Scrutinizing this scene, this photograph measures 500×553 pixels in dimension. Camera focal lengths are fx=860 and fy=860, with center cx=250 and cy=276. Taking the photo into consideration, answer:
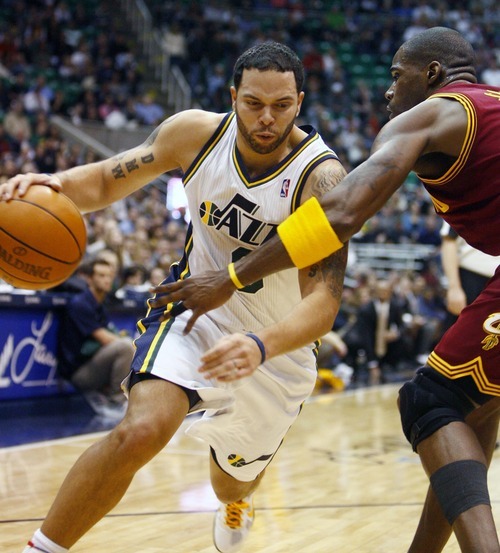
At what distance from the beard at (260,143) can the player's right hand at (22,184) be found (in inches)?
31.1

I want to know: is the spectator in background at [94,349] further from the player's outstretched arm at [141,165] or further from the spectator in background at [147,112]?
the spectator in background at [147,112]

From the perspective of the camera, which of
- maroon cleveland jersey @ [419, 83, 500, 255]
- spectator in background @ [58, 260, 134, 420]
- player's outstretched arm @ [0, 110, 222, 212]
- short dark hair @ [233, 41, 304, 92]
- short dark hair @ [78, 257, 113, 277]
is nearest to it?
maroon cleveland jersey @ [419, 83, 500, 255]

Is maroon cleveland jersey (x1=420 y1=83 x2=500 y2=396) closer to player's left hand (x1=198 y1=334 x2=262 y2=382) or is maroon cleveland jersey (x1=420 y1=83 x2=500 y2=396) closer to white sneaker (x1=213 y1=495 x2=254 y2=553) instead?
player's left hand (x1=198 y1=334 x2=262 y2=382)

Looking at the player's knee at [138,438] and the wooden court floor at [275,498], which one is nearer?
the player's knee at [138,438]

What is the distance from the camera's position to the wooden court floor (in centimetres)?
415

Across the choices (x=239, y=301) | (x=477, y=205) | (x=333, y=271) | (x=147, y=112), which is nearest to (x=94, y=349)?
(x=239, y=301)

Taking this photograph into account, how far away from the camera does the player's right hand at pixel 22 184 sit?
3406 mm

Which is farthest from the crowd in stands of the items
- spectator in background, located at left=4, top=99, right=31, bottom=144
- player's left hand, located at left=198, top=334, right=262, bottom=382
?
player's left hand, located at left=198, top=334, right=262, bottom=382

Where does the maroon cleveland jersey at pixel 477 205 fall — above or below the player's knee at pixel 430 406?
above

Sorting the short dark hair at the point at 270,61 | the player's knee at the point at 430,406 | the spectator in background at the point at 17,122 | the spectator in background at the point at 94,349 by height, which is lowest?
the spectator in background at the point at 17,122

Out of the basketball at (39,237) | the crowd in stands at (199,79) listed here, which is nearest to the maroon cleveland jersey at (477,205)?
the basketball at (39,237)

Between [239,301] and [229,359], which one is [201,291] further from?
[239,301]

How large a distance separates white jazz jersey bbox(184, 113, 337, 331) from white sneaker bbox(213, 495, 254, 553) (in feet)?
3.12

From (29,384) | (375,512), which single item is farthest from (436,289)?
(375,512)
